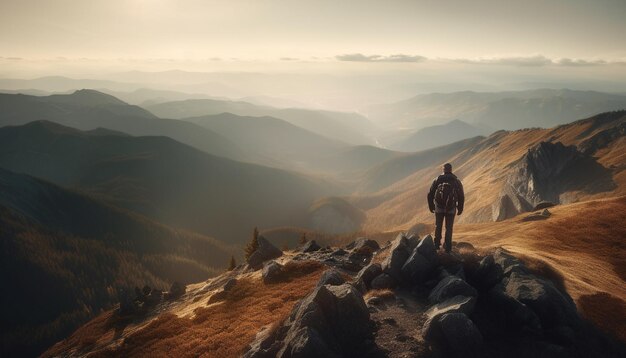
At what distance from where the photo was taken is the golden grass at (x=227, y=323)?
26.0 metres

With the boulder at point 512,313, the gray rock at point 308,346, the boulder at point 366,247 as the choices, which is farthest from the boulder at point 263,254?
the boulder at point 512,313

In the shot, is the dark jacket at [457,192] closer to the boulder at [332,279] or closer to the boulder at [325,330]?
the boulder at [332,279]

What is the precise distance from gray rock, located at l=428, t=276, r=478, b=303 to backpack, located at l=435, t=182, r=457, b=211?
271 inches

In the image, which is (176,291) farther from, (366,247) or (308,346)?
(308,346)

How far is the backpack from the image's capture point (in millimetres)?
26688

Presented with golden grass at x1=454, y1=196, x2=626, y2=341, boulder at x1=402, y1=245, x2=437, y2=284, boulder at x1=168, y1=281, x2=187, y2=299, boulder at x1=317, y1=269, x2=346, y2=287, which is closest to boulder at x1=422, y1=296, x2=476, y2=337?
boulder at x1=402, y1=245, x2=437, y2=284

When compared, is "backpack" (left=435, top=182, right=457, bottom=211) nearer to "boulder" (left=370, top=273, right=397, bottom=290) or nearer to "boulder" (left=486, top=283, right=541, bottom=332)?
"boulder" (left=370, top=273, right=397, bottom=290)

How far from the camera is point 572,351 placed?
1789 cm

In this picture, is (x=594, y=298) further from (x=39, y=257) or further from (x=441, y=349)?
(x=39, y=257)

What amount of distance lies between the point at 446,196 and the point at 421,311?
9.63 meters

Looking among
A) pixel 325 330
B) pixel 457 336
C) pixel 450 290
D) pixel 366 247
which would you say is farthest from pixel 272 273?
pixel 457 336

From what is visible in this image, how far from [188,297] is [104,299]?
177 meters

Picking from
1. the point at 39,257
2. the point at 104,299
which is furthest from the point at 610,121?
the point at 39,257

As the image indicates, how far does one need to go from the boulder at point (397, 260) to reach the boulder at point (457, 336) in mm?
6696
